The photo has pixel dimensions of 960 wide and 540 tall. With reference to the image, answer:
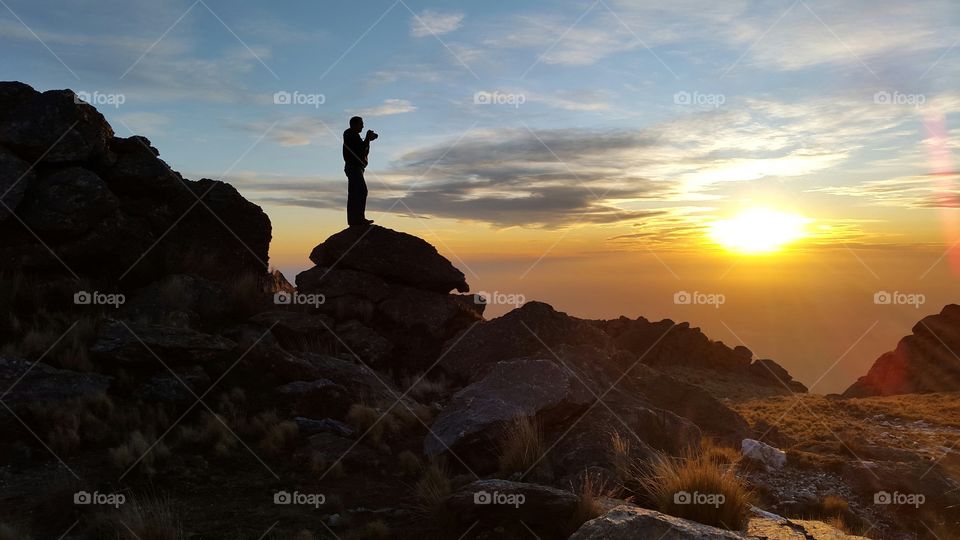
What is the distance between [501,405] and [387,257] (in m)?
8.94

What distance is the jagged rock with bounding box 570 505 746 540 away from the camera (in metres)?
6.30

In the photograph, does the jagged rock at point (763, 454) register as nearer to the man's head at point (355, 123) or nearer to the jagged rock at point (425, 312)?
the jagged rock at point (425, 312)

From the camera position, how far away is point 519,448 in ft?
34.1

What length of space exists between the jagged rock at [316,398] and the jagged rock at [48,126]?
9135mm

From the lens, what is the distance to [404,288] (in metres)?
19.6

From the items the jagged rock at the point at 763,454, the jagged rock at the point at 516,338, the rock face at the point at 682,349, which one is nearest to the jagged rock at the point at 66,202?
the jagged rock at the point at 516,338

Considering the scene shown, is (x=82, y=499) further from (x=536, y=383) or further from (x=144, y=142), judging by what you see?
(x=144, y=142)

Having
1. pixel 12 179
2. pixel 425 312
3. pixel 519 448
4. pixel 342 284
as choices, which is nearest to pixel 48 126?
pixel 12 179

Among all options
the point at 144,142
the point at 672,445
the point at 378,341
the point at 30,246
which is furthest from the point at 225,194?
the point at 672,445

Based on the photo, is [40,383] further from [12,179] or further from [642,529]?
[642,529]

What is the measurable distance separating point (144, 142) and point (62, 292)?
5.49 metres

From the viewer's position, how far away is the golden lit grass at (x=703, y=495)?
7660 millimetres

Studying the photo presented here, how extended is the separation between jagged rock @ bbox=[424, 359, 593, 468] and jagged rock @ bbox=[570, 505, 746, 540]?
436cm

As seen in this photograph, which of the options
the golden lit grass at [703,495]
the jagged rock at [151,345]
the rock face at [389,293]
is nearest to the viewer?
the golden lit grass at [703,495]
